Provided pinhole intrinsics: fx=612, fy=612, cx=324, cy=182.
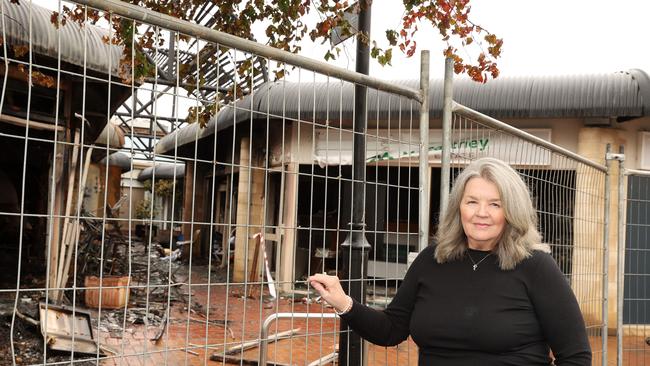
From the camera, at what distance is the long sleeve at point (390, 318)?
2.49m

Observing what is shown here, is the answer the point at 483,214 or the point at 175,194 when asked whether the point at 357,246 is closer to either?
the point at 483,214

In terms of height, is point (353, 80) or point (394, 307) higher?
point (353, 80)

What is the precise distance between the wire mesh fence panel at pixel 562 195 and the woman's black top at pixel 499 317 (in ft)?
4.97

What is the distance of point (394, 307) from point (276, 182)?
1062cm

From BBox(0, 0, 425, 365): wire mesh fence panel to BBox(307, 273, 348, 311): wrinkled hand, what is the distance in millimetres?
232

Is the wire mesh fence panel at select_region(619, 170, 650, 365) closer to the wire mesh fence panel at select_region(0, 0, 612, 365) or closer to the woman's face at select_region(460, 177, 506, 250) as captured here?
the wire mesh fence panel at select_region(0, 0, 612, 365)

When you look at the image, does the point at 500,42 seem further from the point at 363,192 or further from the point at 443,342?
the point at 443,342

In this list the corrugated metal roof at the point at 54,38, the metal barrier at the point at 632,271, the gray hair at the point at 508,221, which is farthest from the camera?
the corrugated metal roof at the point at 54,38

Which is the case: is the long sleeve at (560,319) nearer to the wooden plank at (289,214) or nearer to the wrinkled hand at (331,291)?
the wrinkled hand at (331,291)

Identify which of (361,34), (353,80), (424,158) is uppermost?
(361,34)

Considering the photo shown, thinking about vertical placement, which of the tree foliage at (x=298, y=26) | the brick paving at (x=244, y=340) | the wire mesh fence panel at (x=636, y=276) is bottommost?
the brick paving at (x=244, y=340)

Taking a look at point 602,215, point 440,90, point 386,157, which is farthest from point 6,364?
point 440,90

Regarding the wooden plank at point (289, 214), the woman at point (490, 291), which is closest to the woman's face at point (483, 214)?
the woman at point (490, 291)

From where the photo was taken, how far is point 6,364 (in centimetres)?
590
